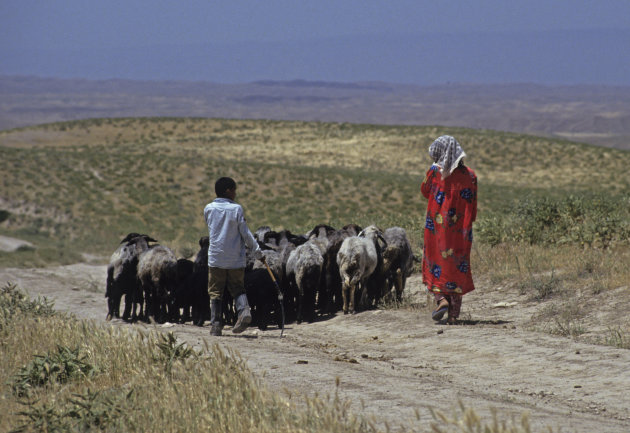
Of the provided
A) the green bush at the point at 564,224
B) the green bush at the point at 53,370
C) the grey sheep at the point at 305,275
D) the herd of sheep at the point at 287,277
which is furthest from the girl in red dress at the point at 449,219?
the green bush at the point at 564,224

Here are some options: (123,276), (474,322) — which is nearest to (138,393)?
(474,322)

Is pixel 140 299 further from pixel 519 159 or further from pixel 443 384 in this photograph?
pixel 519 159

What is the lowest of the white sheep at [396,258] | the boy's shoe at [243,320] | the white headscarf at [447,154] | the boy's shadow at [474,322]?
the boy's shoe at [243,320]

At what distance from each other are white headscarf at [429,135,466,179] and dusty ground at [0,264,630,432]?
205 centimetres

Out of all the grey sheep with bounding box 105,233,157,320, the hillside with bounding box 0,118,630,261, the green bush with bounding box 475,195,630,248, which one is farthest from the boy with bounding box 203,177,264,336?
the hillside with bounding box 0,118,630,261

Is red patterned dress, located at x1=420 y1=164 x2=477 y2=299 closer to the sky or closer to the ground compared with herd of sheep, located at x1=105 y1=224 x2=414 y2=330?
closer to the sky

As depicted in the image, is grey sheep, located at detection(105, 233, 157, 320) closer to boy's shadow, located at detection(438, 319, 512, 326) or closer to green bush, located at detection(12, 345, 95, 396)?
green bush, located at detection(12, 345, 95, 396)

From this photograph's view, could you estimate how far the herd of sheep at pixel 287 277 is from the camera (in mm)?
12273

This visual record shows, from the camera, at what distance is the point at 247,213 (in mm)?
37812

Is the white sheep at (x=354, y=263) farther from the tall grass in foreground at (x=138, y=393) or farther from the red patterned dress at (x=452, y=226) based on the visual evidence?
the tall grass in foreground at (x=138, y=393)

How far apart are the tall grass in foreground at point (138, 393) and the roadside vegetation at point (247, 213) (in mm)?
22

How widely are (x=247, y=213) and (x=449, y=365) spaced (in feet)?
96.8

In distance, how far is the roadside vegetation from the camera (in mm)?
6832

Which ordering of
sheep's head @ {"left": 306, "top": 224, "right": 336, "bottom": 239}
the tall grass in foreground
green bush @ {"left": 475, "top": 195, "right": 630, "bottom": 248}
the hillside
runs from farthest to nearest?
the hillside < green bush @ {"left": 475, "top": 195, "right": 630, "bottom": 248} < sheep's head @ {"left": 306, "top": 224, "right": 336, "bottom": 239} < the tall grass in foreground
